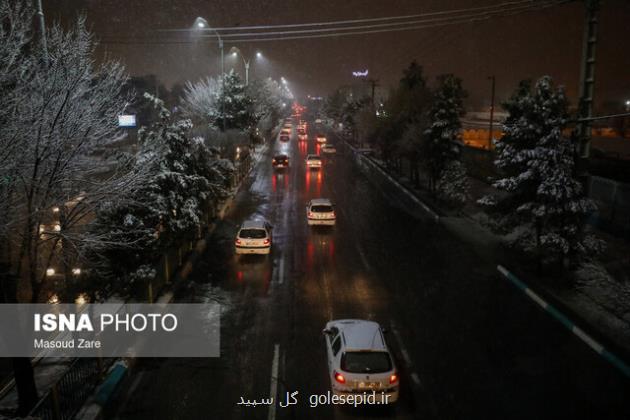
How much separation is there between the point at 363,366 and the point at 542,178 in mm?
10962

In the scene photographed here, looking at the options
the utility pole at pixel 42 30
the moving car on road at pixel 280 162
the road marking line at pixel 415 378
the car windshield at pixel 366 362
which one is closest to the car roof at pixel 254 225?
the road marking line at pixel 415 378

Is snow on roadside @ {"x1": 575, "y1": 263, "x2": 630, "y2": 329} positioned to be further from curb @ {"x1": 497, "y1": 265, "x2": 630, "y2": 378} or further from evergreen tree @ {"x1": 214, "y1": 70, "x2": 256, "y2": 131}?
evergreen tree @ {"x1": 214, "y1": 70, "x2": 256, "y2": 131}

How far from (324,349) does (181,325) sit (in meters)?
4.06

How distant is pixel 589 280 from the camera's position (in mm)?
16688

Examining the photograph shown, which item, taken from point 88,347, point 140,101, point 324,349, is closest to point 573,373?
point 324,349

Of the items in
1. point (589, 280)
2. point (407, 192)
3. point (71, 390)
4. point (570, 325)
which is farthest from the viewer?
point (407, 192)

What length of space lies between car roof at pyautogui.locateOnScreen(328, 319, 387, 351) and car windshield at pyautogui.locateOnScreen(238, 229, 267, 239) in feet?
31.4

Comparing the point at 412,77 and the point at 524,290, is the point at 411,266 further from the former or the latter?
the point at 412,77

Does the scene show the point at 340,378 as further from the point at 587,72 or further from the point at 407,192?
the point at 407,192

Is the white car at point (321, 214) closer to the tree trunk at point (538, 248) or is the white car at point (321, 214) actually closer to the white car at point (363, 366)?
the tree trunk at point (538, 248)

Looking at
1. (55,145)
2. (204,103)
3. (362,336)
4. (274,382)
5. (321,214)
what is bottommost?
(274,382)

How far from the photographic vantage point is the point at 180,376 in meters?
11.4

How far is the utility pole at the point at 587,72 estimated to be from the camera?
16.1 m

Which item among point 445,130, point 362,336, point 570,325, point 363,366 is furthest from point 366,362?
point 445,130
